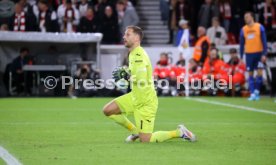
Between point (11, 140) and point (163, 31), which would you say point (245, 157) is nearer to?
point (11, 140)

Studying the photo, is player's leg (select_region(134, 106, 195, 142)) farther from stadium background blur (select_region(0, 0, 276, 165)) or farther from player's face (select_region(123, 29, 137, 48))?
player's face (select_region(123, 29, 137, 48))

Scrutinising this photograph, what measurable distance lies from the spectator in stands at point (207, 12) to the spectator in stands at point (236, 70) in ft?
7.84

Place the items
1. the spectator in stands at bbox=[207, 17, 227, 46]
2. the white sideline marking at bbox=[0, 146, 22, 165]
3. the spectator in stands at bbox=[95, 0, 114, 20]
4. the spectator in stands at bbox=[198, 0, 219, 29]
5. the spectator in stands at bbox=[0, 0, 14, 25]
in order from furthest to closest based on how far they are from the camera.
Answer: the spectator in stands at bbox=[198, 0, 219, 29], the spectator in stands at bbox=[207, 17, 227, 46], the spectator in stands at bbox=[95, 0, 114, 20], the spectator in stands at bbox=[0, 0, 14, 25], the white sideline marking at bbox=[0, 146, 22, 165]

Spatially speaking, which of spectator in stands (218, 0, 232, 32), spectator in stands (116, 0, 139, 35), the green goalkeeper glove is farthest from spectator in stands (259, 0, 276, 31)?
the green goalkeeper glove

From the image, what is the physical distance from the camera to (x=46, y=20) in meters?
23.3

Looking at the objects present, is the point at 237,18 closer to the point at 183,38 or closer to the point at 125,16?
the point at 183,38

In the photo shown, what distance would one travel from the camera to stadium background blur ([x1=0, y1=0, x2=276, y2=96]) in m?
22.4

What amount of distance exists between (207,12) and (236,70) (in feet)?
10.1

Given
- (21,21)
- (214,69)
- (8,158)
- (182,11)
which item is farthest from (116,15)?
(8,158)

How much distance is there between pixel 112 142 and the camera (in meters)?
10.3

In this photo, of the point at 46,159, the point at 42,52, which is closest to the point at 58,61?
the point at 42,52

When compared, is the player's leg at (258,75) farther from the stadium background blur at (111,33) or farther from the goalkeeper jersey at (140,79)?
the goalkeeper jersey at (140,79)

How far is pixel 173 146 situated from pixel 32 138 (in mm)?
2165

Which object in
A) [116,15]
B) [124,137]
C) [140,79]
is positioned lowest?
[124,137]
